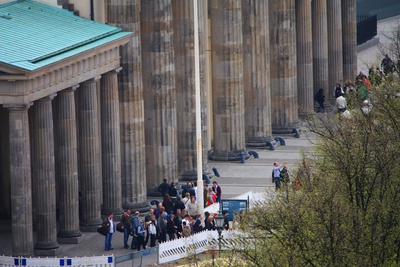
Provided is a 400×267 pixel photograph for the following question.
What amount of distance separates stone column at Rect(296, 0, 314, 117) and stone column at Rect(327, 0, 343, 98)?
5.03 metres

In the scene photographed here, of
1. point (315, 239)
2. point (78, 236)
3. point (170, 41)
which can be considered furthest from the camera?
point (170, 41)

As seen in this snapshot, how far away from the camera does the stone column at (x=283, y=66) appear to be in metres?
99.8

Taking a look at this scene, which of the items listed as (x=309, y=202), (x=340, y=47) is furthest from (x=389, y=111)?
(x=340, y=47)

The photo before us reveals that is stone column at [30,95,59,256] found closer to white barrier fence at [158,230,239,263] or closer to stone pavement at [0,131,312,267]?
stone pavement at [0,131,312,267]

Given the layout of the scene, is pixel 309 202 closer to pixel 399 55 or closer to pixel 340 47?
pixel 399 55

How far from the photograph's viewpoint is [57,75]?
68375 mm

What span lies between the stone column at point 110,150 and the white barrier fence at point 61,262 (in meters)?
12.3

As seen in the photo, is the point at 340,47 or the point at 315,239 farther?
the point at 340,47

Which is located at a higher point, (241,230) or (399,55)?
(399,55)

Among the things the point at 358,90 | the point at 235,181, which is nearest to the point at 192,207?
the point at 235,181

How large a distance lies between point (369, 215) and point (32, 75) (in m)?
15.1

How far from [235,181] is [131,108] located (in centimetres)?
1031

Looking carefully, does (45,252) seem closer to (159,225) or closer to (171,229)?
(159,225)

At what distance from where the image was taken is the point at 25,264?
6312cm
